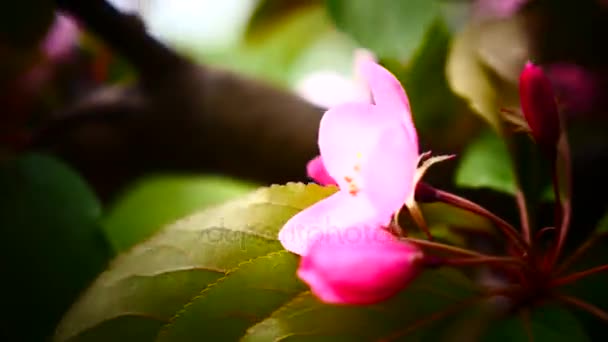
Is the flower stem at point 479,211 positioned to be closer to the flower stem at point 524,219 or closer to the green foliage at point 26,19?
the flower stem at point 524,219

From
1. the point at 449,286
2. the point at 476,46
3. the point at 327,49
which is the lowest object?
the point at 449,286

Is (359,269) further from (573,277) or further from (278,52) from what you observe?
(278,52)

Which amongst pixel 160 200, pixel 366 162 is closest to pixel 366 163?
pixel 366 162

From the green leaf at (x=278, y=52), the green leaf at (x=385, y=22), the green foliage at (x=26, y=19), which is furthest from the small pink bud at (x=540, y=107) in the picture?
the green leaf at (x=278, y=52)

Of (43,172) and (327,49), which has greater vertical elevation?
(327,49)

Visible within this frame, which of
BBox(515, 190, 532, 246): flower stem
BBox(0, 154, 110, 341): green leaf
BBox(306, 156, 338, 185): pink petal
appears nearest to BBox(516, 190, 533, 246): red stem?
BBox(515, 190, 532, 246): flower stem

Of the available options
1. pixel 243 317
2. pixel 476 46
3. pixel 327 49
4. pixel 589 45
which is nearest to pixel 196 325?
pixel 243 317

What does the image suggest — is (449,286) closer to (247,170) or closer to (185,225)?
(185,225)
